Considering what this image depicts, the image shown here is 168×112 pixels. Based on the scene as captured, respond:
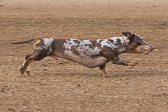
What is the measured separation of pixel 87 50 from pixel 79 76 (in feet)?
1.99

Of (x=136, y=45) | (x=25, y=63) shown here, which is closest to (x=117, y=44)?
(x=136, y=45)

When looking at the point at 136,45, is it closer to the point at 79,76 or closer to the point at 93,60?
the point at 93,60

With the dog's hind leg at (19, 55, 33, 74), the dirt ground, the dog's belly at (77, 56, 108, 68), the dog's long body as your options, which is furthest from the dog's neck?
the dog's hind leg at (19, 55, 33, 74)

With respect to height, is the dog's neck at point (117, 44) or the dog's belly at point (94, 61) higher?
the dog's neck at point (117, 44)

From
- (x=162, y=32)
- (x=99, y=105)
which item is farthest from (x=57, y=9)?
(x=99, y=105)

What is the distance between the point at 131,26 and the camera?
19.1 meters

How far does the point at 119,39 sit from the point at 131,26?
27.1 ft

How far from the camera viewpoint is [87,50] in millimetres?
10828

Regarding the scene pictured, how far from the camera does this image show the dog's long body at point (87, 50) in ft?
35.2

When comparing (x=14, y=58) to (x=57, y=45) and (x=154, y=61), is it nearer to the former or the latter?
(x=57, y=45)

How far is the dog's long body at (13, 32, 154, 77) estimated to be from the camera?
10.7 m

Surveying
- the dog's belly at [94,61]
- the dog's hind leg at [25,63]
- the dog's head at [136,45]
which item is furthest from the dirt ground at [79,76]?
the dog's head at [136,45]

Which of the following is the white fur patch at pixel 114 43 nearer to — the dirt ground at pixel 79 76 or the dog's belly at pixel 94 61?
the dog's belly at pixel 94 61

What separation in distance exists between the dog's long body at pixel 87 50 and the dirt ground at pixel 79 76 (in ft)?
1.21
